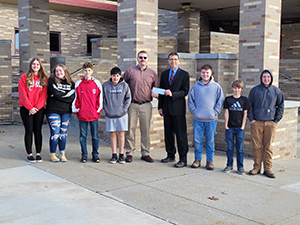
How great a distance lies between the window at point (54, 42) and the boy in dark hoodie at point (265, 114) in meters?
13.8

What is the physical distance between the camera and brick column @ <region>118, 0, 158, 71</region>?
7711 mm

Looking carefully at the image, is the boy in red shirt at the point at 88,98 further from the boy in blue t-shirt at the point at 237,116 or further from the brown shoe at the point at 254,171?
the brown shoe at the point at 254,171

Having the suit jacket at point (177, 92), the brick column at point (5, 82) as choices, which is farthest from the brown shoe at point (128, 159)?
the brick column at point (5, 82)

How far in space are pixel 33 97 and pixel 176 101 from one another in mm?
2472

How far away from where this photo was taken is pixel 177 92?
624 centimetres

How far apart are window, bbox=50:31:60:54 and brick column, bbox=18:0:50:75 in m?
6.97

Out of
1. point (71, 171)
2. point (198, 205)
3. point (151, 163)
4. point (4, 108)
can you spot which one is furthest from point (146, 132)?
point (4, 108)

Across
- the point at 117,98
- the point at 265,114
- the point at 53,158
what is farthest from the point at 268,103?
the point at 53,158

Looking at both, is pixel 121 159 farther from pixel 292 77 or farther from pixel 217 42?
pixel 217 42

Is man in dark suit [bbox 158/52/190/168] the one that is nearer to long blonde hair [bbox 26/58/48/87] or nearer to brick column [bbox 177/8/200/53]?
long blonde hair [bbox 26/58/48/87]

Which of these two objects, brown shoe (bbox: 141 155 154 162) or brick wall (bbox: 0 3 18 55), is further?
brick wall (bbox: 0 3 18 55)

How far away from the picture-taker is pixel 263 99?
580 centimetres

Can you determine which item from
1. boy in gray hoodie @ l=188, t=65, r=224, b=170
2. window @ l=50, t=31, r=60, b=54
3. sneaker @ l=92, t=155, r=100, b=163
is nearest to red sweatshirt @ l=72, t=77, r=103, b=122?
sneaker @ l=92, t=155, r=100, b=163

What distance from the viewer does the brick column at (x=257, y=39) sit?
7281mm
